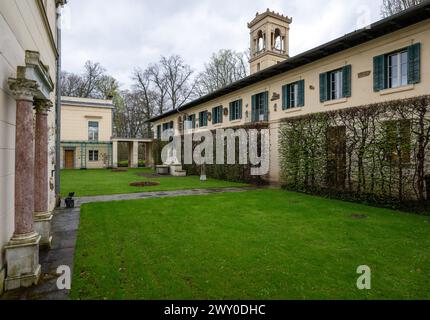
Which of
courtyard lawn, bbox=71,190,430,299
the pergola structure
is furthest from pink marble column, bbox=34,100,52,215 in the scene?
the pergola structure

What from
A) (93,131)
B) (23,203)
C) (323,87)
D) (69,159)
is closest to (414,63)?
(323,87)

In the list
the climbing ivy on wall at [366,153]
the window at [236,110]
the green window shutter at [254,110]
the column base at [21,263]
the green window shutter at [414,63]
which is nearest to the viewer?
the column base at [21,263]

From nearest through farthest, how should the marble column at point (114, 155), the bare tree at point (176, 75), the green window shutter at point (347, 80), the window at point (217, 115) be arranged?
the green window shutter at point (347, 80) < the window at point (217, 115) < the marble column at point (114, 155) < the bare tree at point (176, 75)

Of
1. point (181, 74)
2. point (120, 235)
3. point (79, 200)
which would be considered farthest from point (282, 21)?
point (120, 235)

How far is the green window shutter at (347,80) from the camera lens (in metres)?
11.2

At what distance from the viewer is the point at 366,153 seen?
8.71 metres

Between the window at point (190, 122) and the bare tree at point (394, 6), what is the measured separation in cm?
1601

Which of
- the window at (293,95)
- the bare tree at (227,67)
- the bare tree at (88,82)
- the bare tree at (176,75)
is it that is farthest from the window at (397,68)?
the bare tree at (88,82)

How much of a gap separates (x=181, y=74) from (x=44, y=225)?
35230 millimetres

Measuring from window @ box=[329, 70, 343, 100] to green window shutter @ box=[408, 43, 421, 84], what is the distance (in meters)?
2.94

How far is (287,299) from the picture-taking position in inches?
118

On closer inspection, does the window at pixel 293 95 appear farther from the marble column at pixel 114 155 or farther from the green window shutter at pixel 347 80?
the marble column at pixel 114 155

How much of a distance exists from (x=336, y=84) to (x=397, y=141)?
5258 millimetres

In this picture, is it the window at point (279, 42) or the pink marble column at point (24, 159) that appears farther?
the window at point (279, 42)
